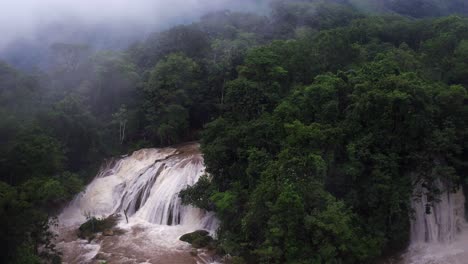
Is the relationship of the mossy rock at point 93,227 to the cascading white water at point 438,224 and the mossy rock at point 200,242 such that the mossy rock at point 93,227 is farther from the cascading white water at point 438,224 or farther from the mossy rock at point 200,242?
the cascading white water at point 438,224

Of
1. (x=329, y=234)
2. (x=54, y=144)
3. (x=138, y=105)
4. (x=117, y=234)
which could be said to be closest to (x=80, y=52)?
(x=138, y=105)

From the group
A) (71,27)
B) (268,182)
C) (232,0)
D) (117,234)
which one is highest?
(232,0)

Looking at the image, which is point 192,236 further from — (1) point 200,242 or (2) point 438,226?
(2) point 438,226

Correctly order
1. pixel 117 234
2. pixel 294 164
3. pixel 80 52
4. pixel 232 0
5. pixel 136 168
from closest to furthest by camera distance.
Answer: pixel 294 164 < pixel 117 234 < pixel 136 168 < pixel 80 52 < pixel 232 0

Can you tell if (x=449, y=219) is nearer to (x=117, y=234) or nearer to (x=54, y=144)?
(x=117, y=234)

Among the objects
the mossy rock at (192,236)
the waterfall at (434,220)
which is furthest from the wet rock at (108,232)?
the waterfall at (434,220)

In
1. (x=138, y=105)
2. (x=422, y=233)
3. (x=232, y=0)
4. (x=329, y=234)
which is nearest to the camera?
(x=329, y=234)

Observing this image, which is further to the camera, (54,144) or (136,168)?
(136,168)

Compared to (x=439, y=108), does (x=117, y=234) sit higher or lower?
lower
